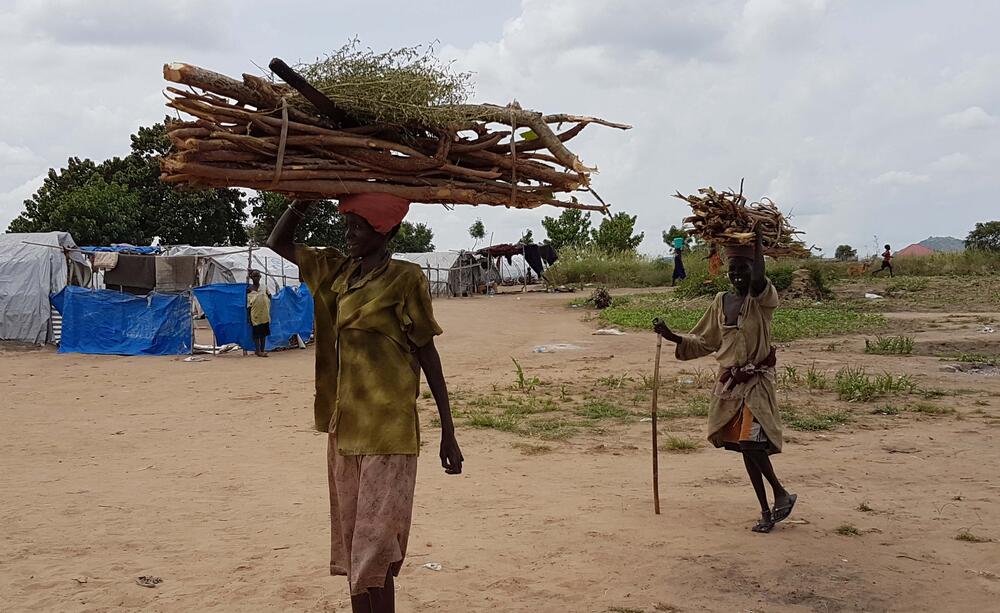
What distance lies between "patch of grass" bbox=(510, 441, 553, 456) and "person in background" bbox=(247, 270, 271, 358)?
28.1 ft

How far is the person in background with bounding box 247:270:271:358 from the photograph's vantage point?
1435 cm

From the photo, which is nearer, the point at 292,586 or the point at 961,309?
the point at 292,586

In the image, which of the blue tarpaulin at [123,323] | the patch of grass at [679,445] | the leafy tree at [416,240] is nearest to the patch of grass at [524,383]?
the patch of grass at [679,445]

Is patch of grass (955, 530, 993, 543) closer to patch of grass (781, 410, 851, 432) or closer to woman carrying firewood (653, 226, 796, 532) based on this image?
woman carrying firewood (653, 226, 796, 532)

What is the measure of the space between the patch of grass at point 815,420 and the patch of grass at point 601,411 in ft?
5.11

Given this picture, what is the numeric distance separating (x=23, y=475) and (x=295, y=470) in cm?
201

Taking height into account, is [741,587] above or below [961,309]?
below

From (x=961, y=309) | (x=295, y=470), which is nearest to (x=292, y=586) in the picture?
(x=295, y=470)

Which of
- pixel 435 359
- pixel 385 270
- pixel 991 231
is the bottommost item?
pixel 435 359

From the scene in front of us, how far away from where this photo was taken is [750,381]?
4652 mm

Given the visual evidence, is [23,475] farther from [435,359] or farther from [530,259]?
[530,259]

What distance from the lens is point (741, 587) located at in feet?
12.3

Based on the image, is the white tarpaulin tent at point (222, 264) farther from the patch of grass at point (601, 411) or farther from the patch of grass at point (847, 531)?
the patch of grass at point (847, 531)

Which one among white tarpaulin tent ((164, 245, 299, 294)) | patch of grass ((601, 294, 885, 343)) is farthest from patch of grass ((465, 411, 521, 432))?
white tarpaulin tent ((164, 245, 299, 294))
